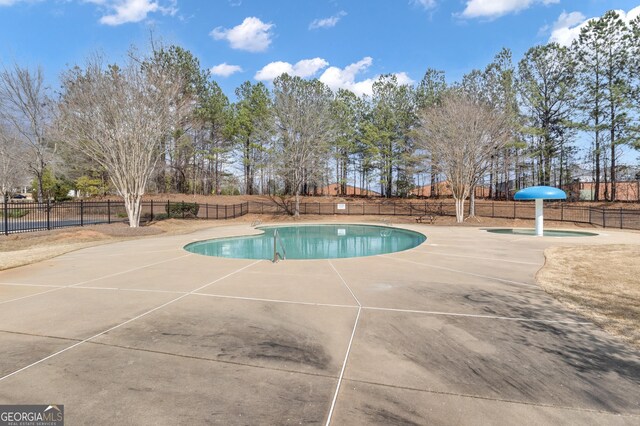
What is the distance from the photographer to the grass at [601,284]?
4238 millimetres

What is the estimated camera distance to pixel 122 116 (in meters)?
15.1

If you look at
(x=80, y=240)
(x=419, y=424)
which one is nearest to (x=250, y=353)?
(x=419, y=424)

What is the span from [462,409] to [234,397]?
1867mm

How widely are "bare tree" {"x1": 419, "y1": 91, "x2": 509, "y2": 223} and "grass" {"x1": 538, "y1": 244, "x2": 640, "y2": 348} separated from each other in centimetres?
1193

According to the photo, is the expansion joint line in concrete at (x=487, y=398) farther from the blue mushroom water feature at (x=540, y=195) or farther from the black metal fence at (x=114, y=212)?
the black metal fence at (x=114, y=212)

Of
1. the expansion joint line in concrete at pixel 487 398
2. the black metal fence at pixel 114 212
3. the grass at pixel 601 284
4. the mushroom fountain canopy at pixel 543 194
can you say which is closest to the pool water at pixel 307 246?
the grass at pixel 601 284

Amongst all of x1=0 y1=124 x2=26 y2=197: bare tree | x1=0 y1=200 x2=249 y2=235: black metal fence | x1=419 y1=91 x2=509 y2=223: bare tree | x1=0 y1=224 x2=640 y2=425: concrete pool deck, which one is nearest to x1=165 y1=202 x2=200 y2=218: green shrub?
x1=0 y1=200 x2=249 y2=235: black metal fence

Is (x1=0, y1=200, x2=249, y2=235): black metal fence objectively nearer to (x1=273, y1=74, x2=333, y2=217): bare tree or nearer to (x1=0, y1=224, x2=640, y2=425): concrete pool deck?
(x1=273, y1=74, x2=333, y2=217): bare tree

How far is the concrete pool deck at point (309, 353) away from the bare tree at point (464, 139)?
16402 millimetres

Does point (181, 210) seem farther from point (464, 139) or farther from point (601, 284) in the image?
point (601, 284)

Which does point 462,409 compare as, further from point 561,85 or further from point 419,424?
point 561,85

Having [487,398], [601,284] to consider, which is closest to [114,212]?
[487,398]

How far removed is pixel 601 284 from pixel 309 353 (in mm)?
6405

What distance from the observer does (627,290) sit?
559cm
